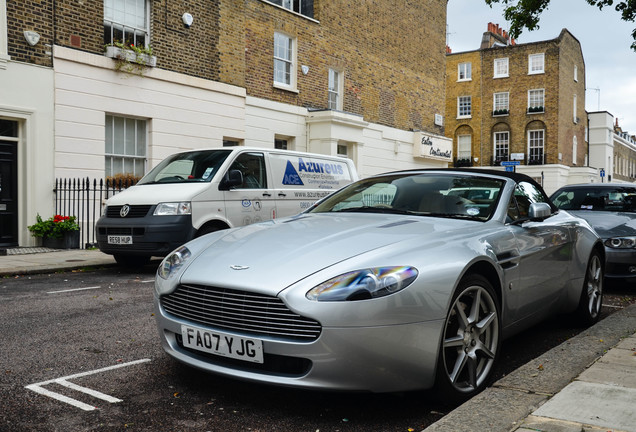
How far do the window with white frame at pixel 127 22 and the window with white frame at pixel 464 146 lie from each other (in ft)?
117

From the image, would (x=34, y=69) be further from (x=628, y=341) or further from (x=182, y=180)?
(x=628, y=341)

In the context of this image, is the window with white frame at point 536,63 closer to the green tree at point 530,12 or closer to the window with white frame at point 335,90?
the window with white frame at point 335,90

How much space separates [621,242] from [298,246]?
5.75m

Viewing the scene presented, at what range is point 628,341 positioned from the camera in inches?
178

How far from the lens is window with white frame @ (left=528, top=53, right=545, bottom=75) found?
44.4m

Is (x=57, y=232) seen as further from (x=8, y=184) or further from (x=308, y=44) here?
(x=308, y=44)

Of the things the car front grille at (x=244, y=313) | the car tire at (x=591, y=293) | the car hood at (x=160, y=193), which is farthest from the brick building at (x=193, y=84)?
the car tire at (x=591, y=293)

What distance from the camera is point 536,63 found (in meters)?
44.8

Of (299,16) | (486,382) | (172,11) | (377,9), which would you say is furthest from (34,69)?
(377,9)

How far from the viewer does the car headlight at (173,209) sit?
888 centimetres

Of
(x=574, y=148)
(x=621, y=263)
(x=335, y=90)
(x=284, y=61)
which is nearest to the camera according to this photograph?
(x=621, y=263)

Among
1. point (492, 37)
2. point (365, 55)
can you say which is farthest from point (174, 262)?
point (492, 37)

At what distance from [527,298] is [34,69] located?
11.7 meters

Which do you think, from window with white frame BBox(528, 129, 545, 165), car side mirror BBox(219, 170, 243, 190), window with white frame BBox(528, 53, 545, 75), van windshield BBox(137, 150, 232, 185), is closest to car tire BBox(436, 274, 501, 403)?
car side mirror BBox(219, 170, 243, 190)
